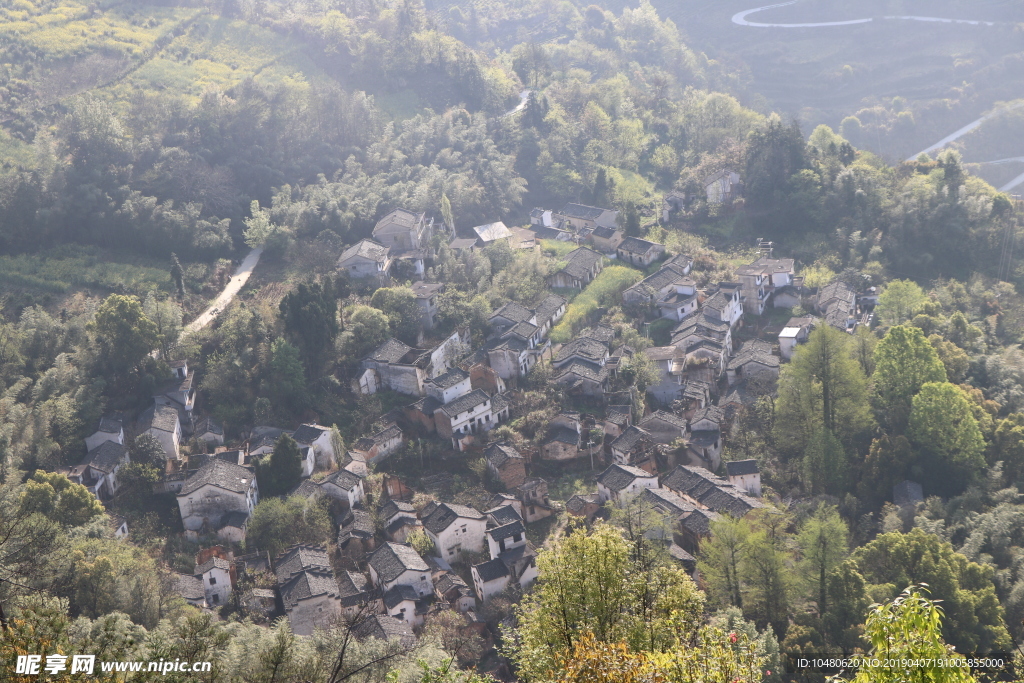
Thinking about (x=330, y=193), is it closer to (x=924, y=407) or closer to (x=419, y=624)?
(x=419, y=624)

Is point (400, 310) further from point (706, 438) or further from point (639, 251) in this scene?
point (706, 438)

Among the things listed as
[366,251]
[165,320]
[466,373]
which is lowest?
[466,373]

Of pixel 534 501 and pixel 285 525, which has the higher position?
pixel 285 525

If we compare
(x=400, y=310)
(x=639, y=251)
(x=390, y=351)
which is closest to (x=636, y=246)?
(x=639, y=251)

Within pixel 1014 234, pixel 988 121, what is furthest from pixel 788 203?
pixel 988 121

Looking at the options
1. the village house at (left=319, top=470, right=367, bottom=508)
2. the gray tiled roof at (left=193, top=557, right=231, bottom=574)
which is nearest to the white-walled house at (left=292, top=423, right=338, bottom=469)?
the village house at (left=319, top=470, right=367, bottom=508)

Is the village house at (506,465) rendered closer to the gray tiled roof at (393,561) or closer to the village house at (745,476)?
the gray tiled roof at (393,561)

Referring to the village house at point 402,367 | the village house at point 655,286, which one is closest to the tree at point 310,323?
the village house at point 402,367
